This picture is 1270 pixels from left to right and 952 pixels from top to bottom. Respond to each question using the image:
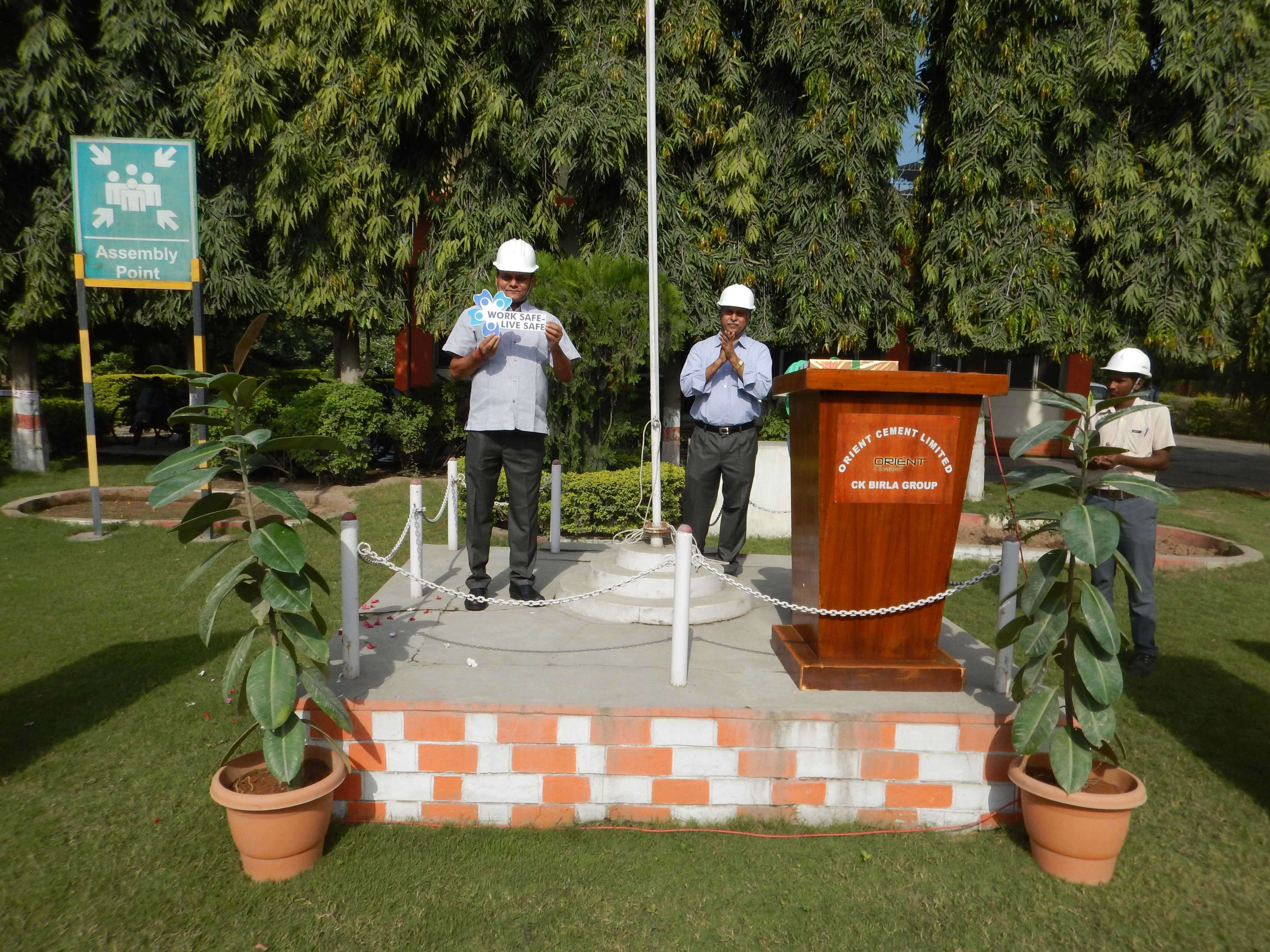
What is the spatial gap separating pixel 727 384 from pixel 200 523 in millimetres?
3237

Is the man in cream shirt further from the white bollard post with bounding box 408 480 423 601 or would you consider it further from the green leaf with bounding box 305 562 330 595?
the green leaf with bounding box 305 562 330 595

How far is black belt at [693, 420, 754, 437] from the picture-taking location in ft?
17.3

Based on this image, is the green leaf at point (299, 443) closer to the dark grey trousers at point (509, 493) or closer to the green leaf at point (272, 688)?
the green leaf at point (272, 688)

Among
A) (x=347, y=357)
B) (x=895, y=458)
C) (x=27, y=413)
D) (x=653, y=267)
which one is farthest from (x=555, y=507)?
(x=27, y=413)

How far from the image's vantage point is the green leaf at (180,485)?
8.76ft

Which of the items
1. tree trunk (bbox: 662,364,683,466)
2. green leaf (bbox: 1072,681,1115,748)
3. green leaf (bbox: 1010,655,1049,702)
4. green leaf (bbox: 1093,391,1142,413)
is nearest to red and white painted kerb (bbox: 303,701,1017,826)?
green leaf (bbox: 1010,655,1049,702)

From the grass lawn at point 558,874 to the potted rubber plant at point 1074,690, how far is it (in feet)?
0.57

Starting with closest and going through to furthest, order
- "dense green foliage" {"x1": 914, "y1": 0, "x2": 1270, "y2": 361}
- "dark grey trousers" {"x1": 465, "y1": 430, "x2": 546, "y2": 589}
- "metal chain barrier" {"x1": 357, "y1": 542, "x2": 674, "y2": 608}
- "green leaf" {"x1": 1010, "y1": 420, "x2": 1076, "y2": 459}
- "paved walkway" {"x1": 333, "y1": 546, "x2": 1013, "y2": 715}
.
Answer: "green leaf" {"x1": 1010, "y1": 420, "x2": 1076, "y2": 459} → "paved walkway" {"x1": 333, "y1": 546, "x2": 1013, "y2": 715} → "metal chain barrier" {"x1": 357, "y1": 542, "x2": 674, "y2": 608} → "dark grey trousers" {"x1": 465, "y1": 430, "x2": 546, "y2": 589} → "dense green foliage" {"x1": 914, "y1": 0, "x2": 1270, "y2": 361}

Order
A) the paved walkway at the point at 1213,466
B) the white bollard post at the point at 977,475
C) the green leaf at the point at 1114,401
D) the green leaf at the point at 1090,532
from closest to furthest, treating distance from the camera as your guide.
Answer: the green leaf at the point at 1090,532
the green leaf at the point at 1114,401
the white bollard post at the point at 977,475
the paved walkway at the point at 1213,466

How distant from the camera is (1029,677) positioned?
3.04 meters

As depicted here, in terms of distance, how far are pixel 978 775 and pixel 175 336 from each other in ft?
56.2

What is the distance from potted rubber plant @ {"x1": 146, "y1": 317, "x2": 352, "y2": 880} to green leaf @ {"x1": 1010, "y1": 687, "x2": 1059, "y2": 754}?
230 centimetres

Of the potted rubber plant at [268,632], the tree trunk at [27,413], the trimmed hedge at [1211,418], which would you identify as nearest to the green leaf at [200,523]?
the potted rubber plant at [268,632]

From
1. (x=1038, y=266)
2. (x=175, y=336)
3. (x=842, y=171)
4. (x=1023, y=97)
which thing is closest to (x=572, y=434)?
(x=842, y=171)
